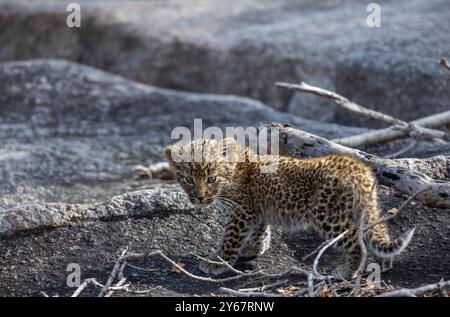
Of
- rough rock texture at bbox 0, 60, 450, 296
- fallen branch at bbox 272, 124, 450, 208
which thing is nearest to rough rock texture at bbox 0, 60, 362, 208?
rough rock texture at bbox 0, 60, 450, 296

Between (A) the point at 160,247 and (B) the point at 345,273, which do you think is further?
(A) the point at 160,247

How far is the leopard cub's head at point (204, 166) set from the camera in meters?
6.47

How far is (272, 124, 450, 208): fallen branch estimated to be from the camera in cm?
625

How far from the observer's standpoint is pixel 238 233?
21.4ft

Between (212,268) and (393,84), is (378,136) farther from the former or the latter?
(212,268)

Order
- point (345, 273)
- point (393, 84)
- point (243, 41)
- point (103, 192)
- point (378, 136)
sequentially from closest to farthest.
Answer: point (345, 273), point (378, 136), point (103, 192), point (393, 84), point (243, 41)

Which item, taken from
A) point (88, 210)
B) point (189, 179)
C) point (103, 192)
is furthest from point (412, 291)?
point (103, 192)

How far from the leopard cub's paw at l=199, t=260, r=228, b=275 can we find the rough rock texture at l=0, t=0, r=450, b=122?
5400 millimetres

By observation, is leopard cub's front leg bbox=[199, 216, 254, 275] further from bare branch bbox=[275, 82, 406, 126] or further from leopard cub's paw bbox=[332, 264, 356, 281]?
bare branch bbox=[275, 82, 406, 126]

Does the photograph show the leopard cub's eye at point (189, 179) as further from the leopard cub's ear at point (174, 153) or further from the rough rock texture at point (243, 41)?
the rough rock texture at point (243, 41)

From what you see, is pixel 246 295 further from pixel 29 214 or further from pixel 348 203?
pixel 29 214

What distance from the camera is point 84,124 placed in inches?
456

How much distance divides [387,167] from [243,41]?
740cm
